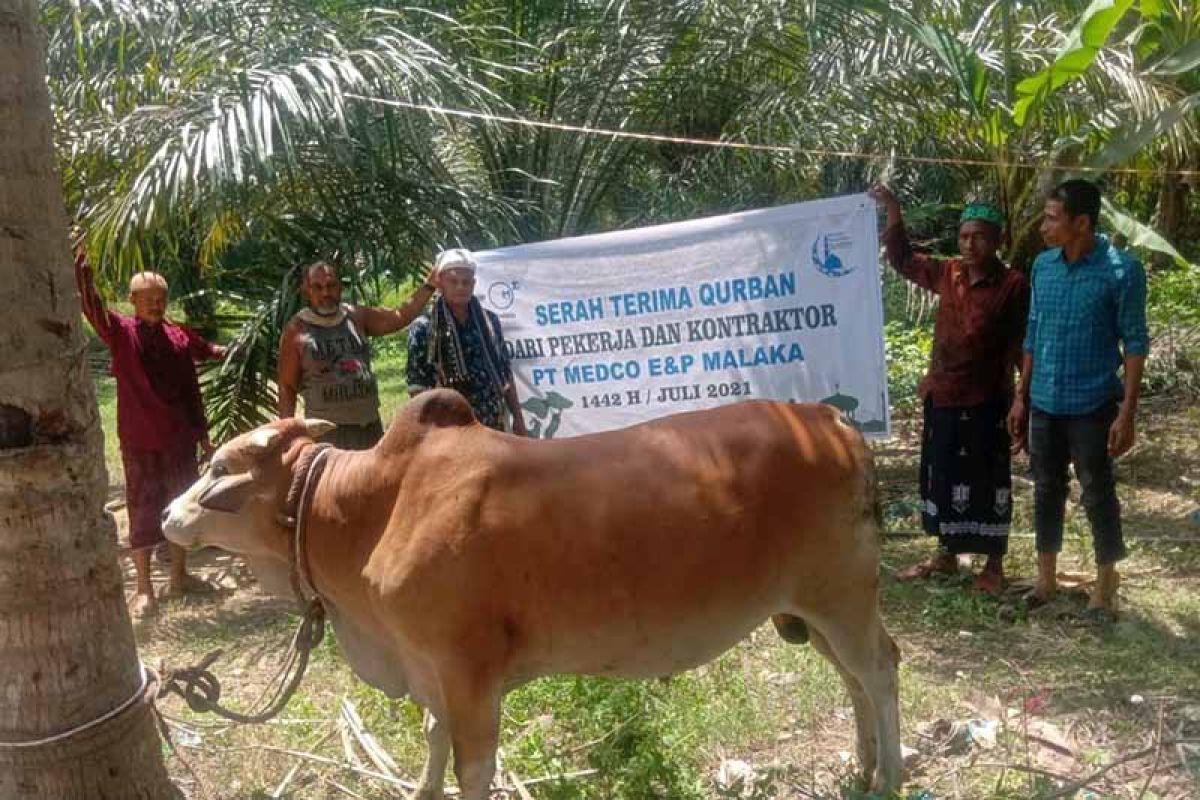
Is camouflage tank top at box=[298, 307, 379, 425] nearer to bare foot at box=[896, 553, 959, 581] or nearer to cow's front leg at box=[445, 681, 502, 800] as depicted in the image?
cow's front leg at box=[445, 681, 502, 800]

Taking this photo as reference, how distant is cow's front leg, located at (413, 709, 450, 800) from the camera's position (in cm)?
343

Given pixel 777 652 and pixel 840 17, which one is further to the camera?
pixel 840 17

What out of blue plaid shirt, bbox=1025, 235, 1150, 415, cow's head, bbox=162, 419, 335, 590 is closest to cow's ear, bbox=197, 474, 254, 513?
cow's head, bbox=162, 419, 335, 590

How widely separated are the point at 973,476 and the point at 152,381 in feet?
12.7

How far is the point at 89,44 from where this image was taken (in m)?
6.36

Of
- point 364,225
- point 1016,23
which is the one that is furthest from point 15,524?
point 1016,23

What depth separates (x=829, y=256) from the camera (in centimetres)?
508

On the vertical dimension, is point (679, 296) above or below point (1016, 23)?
below

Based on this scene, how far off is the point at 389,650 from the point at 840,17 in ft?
13.8

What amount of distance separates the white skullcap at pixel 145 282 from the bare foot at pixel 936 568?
3.75 meters

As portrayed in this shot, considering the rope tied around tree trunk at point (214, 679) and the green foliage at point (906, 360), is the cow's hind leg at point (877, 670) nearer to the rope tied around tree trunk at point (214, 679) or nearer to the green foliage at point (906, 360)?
the rope tied around tree trunk at point (214, 679)

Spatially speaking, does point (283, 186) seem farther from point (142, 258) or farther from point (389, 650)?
point (389, 650)

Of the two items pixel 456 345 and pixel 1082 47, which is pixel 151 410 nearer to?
pixel 456 345

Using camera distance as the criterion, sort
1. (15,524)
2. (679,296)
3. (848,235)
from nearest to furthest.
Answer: (15,524) < (848,235) < (679,296)
